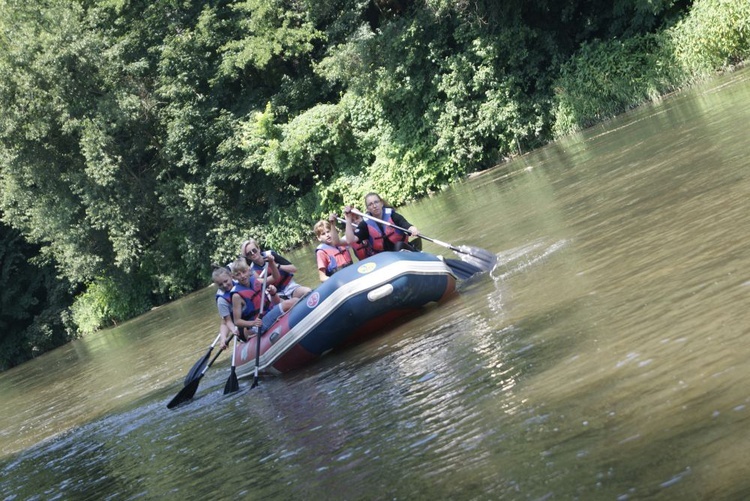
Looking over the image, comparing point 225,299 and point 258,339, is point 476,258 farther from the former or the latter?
point 225,299

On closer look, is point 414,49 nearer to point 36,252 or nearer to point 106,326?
point 106,326

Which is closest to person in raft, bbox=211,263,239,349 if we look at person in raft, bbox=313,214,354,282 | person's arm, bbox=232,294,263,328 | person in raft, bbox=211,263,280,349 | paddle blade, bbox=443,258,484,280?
person in raft, bbox=211,263,280,349

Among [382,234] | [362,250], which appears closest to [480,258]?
[382,234]

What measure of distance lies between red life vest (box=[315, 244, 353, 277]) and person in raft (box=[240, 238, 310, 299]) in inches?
14.3

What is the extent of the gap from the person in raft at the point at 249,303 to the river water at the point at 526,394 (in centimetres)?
67

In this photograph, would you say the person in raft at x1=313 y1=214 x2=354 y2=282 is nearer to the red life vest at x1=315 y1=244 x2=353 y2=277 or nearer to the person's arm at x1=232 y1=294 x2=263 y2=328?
the red life vest at x1=315 y1=244 x2=353 y2=277

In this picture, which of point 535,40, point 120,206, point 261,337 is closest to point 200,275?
point 120,206

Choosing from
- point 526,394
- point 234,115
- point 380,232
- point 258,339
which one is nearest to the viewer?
point 526,394

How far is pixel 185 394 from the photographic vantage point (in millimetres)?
10289

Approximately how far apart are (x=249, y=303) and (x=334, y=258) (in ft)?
3.47

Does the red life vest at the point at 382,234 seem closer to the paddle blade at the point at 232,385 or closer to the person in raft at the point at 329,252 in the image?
the person in raft at the point at 329,252

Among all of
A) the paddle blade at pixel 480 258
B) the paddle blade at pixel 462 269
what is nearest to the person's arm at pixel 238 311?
the paddle blade at pixel 462 269

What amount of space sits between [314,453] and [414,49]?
22.1 m

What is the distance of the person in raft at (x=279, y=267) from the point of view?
10773mm
